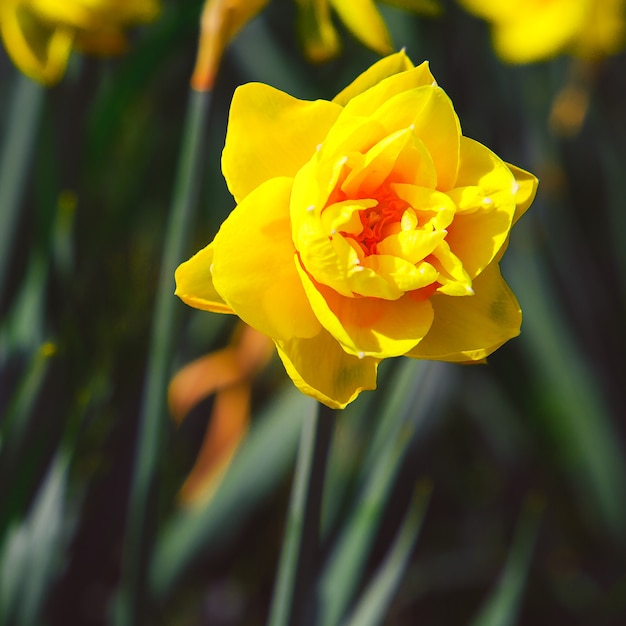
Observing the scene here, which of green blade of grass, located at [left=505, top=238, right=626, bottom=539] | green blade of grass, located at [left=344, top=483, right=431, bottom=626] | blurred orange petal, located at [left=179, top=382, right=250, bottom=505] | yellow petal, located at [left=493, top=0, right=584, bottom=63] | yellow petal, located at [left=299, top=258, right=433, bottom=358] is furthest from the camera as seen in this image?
green blade of grass, located at [left=505, top=238, right=626, bottom=539]

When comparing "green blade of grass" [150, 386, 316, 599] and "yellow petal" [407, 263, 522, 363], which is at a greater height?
"yellow petal" [407, 263, 522, 363]

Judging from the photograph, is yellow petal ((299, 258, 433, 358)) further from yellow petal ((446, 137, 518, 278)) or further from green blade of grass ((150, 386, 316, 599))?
green blade of grass ((150, 386, 316, 599))

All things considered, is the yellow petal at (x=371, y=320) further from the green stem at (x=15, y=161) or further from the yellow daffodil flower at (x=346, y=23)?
the green stem at (x=15, y=161)

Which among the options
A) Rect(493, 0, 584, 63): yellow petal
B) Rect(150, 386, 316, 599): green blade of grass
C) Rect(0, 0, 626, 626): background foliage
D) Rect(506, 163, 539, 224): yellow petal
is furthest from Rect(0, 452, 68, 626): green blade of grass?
Rect(493, 0, 584, 63): yellow petal

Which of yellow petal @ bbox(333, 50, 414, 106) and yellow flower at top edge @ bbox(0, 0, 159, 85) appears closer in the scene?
yellow petal @ bbox(333, 50, 414, 106)

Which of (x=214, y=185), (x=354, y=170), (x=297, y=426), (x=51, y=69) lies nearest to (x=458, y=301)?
(x=354, y=170)
